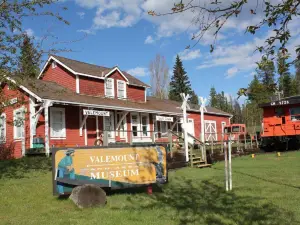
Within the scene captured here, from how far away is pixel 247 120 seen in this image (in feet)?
191

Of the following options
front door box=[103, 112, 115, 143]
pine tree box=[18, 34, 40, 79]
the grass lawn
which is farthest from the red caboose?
pine tree box=[18, 34, 40, 79]

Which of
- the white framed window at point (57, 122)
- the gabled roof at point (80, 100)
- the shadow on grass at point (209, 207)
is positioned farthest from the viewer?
the white framed window at point (57, 122)

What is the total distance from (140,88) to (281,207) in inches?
882

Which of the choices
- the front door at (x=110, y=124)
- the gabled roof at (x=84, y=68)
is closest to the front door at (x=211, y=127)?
the gabled roof at (x=84, y=68)

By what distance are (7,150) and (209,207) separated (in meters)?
17.2

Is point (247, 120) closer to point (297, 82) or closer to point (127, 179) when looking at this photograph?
point (297, 82)

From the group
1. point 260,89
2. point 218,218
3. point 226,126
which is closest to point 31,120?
point 218,218

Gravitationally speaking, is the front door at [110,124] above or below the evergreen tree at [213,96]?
below

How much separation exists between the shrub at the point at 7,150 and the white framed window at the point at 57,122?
278 centimetres

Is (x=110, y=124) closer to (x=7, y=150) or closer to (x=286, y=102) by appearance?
(x=7, y=150)

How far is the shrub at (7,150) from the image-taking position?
21422 millimetres

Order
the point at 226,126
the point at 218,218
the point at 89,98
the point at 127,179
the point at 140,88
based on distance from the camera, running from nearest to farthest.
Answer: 1. the point at 218,218
2. the point at 127,179
3. the point at 89,98
4. the point at 140,88
5. the point at 226,126

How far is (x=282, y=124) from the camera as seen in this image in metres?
24.2

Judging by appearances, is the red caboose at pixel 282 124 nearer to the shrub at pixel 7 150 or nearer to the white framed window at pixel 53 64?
the white framed window at pixel 53 64
